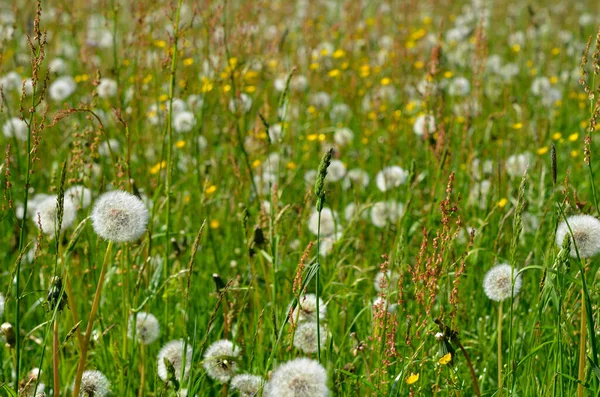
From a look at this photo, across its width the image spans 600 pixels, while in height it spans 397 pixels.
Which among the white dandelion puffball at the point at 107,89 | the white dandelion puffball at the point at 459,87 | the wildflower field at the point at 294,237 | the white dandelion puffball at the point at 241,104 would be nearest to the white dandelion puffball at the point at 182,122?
the wildflower field at the point at 294,237

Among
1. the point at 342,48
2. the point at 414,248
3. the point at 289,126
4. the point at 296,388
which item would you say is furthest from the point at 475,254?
the point at 342,48

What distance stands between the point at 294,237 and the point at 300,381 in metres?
1.81

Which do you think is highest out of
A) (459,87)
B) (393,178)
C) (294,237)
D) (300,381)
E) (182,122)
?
(459,87)

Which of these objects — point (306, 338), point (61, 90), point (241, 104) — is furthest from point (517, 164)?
point (61, 90)

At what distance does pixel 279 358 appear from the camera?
209 cm

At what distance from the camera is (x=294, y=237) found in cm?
327

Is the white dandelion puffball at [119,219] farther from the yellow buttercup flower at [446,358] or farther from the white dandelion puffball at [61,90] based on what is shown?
the white dandelion puffball at [61,90]

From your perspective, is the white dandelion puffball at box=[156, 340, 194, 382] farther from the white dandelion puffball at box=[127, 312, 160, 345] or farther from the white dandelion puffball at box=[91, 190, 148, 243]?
the white dandelion puffball at box=[91, 190, 148, 243]

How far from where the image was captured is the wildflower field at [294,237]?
170cm

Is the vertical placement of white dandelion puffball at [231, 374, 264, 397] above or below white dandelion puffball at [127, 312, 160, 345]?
below

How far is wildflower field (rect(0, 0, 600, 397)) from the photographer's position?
170 cm

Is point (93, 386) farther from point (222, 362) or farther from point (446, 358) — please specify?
point (446, 358)

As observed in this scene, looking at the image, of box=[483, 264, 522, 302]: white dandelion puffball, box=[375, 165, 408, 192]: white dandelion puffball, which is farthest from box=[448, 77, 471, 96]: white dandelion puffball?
box=[483, 264, 522, 302]: white dandelion puffball

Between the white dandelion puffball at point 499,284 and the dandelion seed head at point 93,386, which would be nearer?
the dandelion seed head at point 93,386
